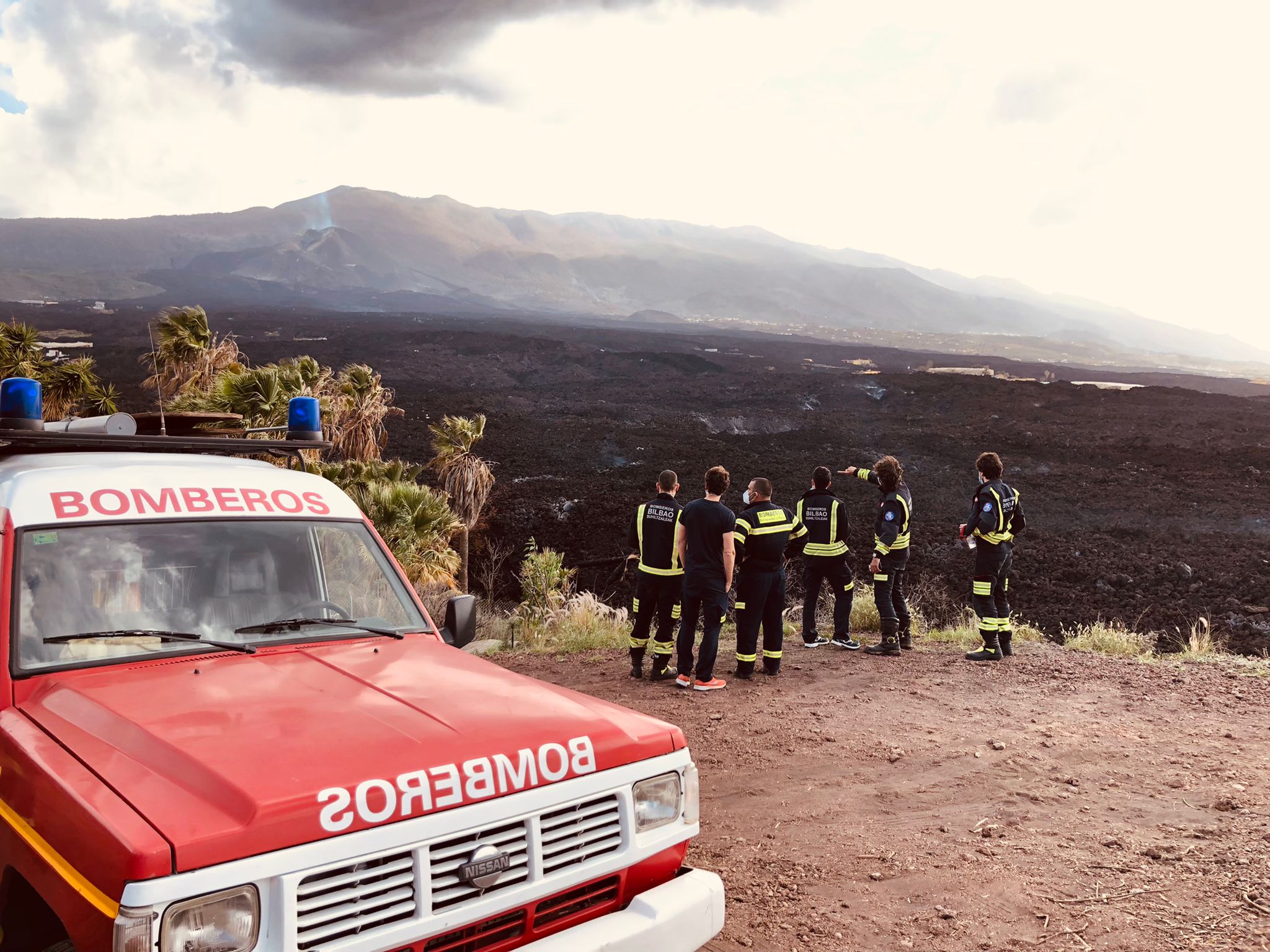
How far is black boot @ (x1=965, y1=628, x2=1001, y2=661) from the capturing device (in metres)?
9.52

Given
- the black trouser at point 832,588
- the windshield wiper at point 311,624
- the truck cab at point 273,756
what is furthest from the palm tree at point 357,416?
the windshield wiper at point 311,624

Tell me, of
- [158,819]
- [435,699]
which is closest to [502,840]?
[435,699]

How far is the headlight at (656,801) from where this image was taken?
284 centimetres

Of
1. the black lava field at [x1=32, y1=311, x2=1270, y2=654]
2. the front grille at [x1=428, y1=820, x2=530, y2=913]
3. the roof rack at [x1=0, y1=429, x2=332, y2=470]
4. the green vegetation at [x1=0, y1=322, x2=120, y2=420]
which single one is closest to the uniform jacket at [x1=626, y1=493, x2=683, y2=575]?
the roof rack at [x1=0, y1=429, x2=332, y2=470]

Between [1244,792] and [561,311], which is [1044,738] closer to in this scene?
[1244,792]

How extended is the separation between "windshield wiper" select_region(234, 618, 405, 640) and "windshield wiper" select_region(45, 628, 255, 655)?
0.11 metres

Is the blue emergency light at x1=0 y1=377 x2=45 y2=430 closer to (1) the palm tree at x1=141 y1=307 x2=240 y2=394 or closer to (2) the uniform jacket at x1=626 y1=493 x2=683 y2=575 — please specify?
(2) the uniform jacket at x1=626 y1=493 x2=683 y2=575

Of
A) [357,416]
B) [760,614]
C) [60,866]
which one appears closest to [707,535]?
[760,614]

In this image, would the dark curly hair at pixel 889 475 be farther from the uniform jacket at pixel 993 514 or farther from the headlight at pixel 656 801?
the headlight at pixel 656 801

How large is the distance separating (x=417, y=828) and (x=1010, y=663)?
841 cm

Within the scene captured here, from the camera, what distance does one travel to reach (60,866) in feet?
7.27

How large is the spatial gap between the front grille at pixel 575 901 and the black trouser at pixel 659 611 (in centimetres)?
574

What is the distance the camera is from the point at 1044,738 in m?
6.64

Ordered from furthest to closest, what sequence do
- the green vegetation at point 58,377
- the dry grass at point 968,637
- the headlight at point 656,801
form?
the green vegetation at point 58,377, the dry grass at point 968,637, the headlight at point 656,801
